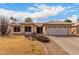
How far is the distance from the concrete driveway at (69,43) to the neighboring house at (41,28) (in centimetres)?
11

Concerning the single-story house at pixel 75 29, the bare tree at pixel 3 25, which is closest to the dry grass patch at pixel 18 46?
the bare tree at pixel 3 25

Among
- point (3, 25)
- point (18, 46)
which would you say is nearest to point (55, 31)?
point (18, 46)

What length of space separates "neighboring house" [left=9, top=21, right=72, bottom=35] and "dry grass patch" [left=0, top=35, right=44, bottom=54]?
5.2 inches

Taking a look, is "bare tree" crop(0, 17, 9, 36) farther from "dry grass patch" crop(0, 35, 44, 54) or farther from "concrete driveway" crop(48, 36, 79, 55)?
"concrete driveway" crop(48, 36, 79, 55)

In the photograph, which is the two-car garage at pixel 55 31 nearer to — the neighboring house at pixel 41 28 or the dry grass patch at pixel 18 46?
the neighboring house at pixel 41 28

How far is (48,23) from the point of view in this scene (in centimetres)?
497

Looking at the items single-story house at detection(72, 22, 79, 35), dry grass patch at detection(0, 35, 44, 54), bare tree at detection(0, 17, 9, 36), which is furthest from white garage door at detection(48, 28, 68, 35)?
bare tree at detection(0, 17, 9, 36)

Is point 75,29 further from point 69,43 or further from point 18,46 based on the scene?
point 18,46

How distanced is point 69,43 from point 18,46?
902 millimetres

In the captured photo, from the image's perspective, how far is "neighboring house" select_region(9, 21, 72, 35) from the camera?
4.96 meters
